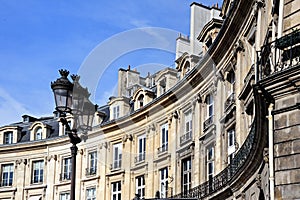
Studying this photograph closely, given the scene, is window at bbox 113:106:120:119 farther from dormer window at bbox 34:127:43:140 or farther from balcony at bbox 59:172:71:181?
dormer window at bbox 34:127:43:140

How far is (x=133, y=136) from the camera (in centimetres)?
3962

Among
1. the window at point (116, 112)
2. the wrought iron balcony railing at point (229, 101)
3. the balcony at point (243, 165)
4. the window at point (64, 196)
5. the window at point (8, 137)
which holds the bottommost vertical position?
the balcony at point (243, 165)

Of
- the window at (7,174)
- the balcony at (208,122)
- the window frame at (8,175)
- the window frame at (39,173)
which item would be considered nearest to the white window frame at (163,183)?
the balcony at (208,122)

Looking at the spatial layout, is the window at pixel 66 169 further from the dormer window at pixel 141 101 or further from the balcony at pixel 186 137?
the balcony at pixel 186 137

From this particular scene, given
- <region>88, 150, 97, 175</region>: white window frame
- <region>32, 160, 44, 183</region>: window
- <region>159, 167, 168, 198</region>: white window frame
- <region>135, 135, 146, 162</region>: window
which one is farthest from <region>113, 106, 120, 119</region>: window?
<region>32, 160, 44, 183</region>: window

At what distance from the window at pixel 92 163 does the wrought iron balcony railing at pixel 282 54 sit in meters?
29.6

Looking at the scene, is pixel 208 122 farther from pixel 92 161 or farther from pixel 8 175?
pixel 8 175

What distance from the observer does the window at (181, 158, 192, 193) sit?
105 feet

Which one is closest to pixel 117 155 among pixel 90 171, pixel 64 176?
pixel 90 171

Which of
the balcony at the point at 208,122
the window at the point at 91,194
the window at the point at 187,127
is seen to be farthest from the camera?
the window at the point at 91,194

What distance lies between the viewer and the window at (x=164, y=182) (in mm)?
34669

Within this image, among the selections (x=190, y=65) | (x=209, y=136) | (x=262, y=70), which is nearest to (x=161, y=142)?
(x=190, y=65)

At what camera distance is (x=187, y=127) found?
108ft

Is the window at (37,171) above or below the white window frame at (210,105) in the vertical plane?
below
